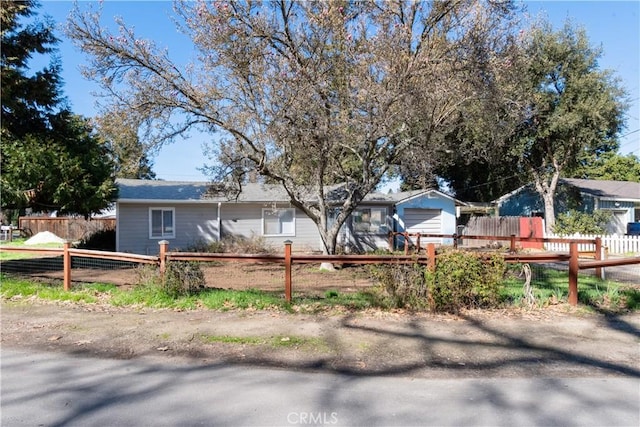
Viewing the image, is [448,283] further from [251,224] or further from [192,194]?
[192,194]

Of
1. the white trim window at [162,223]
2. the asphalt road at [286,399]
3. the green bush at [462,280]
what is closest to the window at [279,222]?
the white trim window at [162,223]

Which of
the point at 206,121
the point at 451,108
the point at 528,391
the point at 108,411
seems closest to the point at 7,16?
the point at 206,121

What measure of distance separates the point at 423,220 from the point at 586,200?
42.8 ft

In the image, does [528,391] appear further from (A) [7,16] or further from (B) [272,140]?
(A) [7,16]

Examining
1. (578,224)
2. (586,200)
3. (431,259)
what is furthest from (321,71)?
(586,200)

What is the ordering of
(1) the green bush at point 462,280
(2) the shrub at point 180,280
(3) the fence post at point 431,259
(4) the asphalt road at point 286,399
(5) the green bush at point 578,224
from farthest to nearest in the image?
(5) the green bush at point 578,224
(2) the shrub at point 180,280
(3) the fence post at point 431,259
(1) the green bush at point 462,280
(4) the asphalt road at point 286,399

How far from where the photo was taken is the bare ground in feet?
16.6

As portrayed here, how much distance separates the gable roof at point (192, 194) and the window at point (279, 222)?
789 mm

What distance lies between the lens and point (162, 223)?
20031 mm

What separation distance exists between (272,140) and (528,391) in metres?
9.48

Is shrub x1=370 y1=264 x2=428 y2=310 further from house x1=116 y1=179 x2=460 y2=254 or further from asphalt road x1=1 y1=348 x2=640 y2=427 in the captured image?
house x1=116 y1=179 x2=460 y2=254

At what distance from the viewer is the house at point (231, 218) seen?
19469mm

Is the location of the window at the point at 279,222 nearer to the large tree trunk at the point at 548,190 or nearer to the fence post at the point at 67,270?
the fence post at the point at 67,270

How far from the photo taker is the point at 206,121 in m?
13.4
